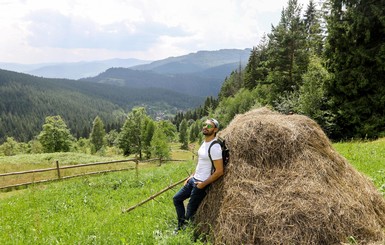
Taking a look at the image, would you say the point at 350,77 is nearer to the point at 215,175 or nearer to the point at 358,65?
the point at 358,65

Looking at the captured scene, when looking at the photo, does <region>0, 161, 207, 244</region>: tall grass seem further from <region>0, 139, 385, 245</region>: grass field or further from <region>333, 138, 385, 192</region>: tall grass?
<region>333, 138, 385, 192</region>: tall grass

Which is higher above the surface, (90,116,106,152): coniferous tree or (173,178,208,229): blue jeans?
(173,178,208,229): blue jeans

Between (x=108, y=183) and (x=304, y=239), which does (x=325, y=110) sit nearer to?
(x=108, y=183)

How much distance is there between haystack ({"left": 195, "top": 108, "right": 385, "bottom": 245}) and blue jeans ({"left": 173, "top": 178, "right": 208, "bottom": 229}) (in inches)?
7.0

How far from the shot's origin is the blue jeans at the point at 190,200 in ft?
21.6

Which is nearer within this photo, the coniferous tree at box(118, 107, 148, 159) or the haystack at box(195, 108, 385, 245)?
the haystack at box(195, 108, 385, 245)

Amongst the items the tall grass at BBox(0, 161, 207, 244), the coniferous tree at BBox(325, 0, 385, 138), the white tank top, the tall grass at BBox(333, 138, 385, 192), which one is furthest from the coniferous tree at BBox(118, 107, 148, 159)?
the white tank top

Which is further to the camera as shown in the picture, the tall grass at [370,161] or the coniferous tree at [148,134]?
the coniferous tree at [148,134]

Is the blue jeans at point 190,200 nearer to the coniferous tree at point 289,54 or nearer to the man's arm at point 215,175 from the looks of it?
the man's arm at point 215,175

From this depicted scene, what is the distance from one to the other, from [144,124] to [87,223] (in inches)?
2594

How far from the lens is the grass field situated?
7.05 meters

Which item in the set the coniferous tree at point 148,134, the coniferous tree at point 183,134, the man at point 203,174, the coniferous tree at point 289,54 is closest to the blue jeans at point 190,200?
the man at point 203,174

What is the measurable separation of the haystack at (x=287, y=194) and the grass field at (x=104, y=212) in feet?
3.99

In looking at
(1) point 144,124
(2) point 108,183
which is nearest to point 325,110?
(2) point 108,183
